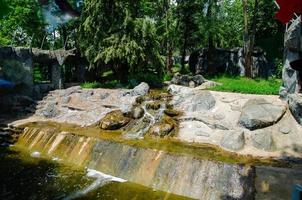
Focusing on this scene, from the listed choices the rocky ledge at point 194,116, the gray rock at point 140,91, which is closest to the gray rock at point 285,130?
the rocky ledge at point 194,116

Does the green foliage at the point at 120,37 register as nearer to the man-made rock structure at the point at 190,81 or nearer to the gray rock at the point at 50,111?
the man-made rock structure at the point at 190,81

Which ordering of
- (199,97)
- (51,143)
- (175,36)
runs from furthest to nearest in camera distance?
1. (175,36)
2. (199,97)
3. (51,143)

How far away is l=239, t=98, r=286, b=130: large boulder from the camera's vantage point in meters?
13.0

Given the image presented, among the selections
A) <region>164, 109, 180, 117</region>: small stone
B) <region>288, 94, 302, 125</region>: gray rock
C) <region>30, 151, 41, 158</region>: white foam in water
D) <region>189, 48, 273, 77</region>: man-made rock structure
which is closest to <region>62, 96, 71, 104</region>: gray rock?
<region>30, 151, 41, 158</region>: white foam in water

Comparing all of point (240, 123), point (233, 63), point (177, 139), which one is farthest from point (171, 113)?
point (233, 63)

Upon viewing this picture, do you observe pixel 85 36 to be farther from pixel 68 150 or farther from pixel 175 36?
pixel 68 150

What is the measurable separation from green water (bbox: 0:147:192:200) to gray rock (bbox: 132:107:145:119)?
4001 mm

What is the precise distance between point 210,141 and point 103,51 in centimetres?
1025

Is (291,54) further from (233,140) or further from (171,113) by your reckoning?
(171,113)

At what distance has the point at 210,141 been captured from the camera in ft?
42.0

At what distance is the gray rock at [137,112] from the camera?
49.3ft

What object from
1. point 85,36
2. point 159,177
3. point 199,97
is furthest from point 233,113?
point 85,36

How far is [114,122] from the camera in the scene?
580 inches

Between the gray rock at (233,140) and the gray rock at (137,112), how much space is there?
160 inches
